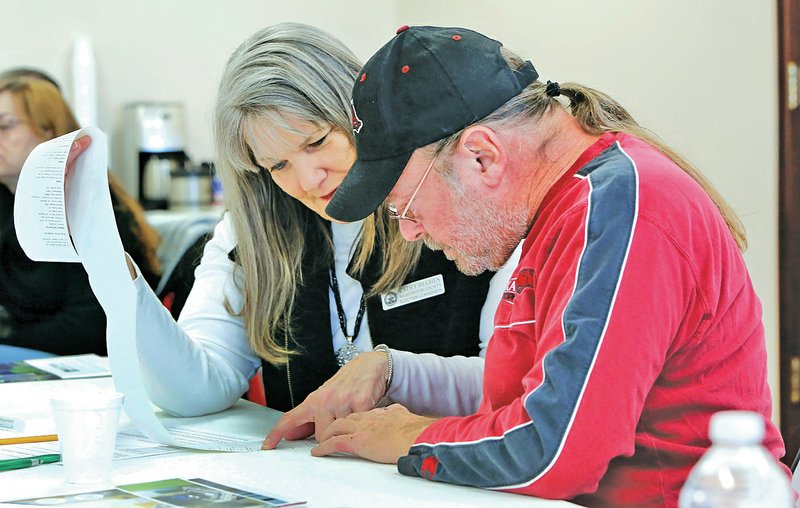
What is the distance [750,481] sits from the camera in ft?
2.21

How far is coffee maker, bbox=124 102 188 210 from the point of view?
4.45 meters

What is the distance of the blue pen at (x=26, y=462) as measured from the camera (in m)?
1.21

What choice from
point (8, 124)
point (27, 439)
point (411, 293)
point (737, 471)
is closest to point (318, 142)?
point (411, 293)

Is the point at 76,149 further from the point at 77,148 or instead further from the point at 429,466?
the point at 429,466

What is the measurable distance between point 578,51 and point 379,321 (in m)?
1.98

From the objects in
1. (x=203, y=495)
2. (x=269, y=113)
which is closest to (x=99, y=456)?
(x=203, y=495)

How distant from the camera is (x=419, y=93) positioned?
1.17 metres

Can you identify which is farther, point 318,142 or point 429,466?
point 318,142

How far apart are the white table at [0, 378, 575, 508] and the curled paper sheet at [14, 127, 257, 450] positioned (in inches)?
4.2

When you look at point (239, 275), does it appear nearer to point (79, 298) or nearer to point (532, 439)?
point (532, 439)

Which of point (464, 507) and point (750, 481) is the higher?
point (750, 481)

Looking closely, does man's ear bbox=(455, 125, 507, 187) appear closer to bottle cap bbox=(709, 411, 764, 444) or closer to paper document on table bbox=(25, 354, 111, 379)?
bottle cap bbox=(709, 411, 764, 444)

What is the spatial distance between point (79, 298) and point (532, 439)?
8.59ft

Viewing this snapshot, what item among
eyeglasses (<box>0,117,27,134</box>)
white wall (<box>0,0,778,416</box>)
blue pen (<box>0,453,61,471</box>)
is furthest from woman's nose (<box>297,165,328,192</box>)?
eyeglasses (<box>0,117,27,134</box>)
